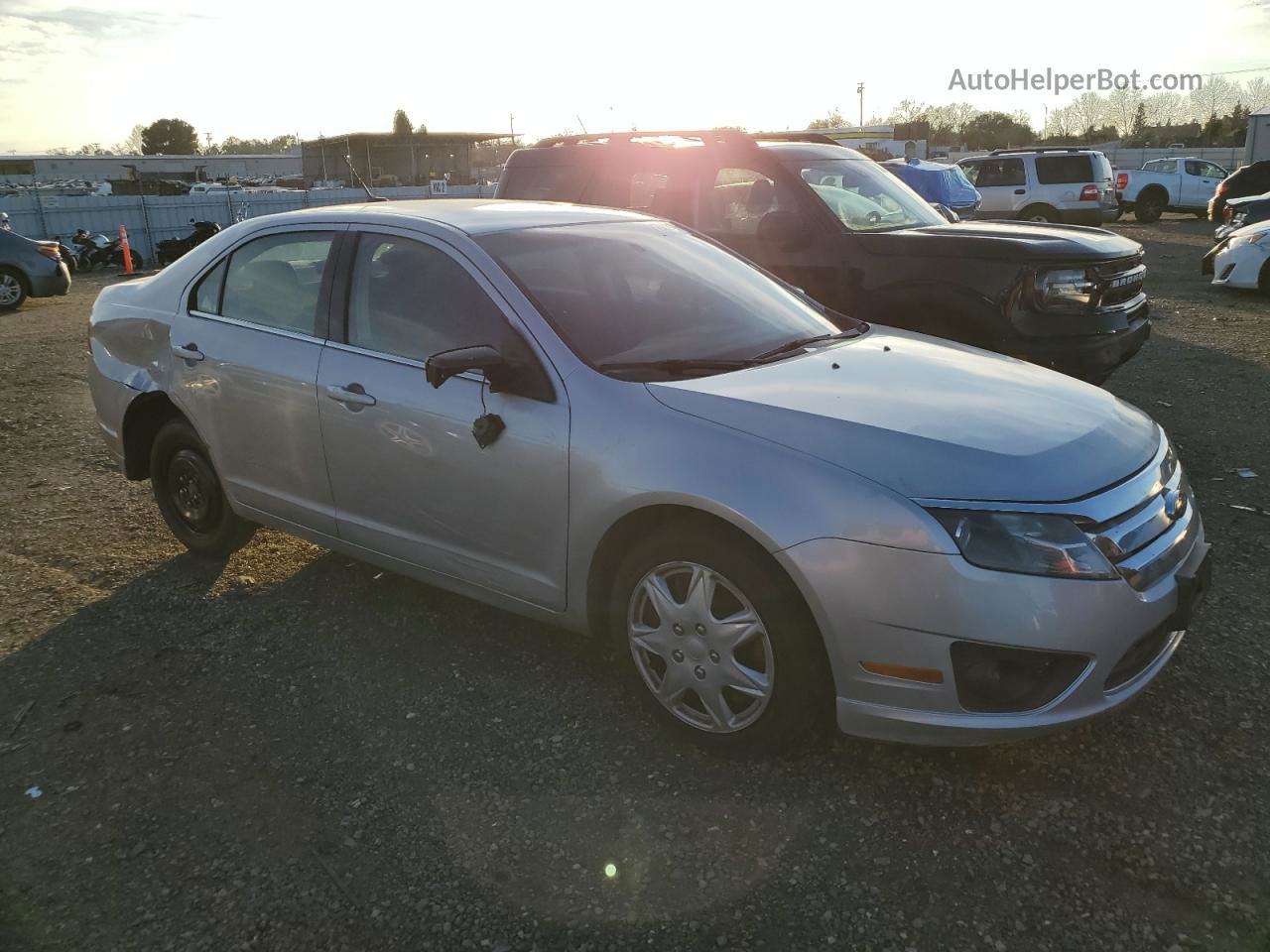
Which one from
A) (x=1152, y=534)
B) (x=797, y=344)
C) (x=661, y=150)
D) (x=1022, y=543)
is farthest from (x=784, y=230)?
(x=1022, y=543)

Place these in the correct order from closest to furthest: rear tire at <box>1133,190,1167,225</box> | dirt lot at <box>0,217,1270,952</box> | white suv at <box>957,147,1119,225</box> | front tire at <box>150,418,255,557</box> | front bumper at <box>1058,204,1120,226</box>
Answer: dirt lot at <box>0,217,1270,952</box>
front tire at <box>150,418,255,557</box>
white suv at <box>957,147,1119,225</box>
front bumper at <box>1058,204,1120,226</box>
rear tire at <box>1133,190,1167,225</box>

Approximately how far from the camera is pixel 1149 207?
90.9ft

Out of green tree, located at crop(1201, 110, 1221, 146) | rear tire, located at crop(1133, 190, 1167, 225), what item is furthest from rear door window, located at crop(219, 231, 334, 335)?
green tree, located at crop(1201, 110, 1221, 146)

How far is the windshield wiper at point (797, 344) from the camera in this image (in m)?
3.52

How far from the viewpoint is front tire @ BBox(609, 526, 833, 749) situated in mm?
2756

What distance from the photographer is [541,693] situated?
3541mm

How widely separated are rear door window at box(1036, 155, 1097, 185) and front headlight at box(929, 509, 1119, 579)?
20.9m

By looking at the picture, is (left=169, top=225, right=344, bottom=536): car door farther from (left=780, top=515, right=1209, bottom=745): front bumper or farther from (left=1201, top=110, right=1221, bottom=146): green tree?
(left=1201, top=110, right=1221, bottom=146): green tree

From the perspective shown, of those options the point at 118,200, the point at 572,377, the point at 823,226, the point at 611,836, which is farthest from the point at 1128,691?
the point at 118,200

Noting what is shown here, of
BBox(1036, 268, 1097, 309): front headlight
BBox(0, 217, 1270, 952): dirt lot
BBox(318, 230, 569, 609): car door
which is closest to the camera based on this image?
BBox(0, 217, 1270, 952): dirt lot

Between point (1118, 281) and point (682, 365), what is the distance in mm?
4036

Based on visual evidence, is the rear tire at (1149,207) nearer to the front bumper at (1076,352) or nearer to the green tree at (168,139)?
the front bumper at (1076,352)

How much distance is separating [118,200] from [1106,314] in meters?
24.8

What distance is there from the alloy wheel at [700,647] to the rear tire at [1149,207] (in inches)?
1159
